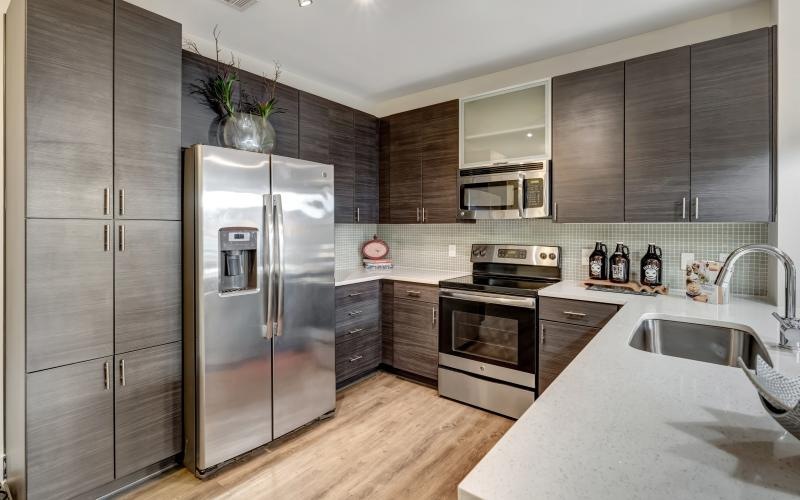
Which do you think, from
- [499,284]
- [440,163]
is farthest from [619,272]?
[440,163]

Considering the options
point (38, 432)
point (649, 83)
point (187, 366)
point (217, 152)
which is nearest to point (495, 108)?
point (649, 83)

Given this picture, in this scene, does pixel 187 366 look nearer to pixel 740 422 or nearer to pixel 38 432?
pixel 38 432

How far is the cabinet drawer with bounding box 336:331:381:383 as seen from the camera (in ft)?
9.95

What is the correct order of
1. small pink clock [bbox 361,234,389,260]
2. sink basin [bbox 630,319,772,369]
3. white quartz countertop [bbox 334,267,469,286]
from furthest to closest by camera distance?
small pink clock [bbox 361,234,389,260] → white quartz countertop [bbox 334,267,469,286] → sink basin [bbox 630,319,772,369]

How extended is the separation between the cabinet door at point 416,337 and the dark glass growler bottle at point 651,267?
1.48 meters

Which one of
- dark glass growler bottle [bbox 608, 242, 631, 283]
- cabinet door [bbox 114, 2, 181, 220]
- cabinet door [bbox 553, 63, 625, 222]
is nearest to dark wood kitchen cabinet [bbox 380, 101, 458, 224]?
cabinet door [bbox 553, 63, 625, 222]

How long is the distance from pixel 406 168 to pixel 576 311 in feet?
6.21

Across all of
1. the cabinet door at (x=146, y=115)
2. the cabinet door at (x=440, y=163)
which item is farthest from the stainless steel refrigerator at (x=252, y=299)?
the cabinet door at (x=440, y=163)

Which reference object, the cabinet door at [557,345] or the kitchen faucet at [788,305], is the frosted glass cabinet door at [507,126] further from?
the kitchen faucet at [788,305]

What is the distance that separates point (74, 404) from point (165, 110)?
1.50 meters

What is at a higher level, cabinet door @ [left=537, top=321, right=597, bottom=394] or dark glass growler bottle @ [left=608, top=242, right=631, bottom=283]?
dark glass growler bottle @ [left=608, top=242, right=631, bottom=283]

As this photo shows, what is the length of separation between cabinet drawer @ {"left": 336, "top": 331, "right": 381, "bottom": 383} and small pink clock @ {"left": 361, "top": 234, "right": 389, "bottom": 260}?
0.81 m

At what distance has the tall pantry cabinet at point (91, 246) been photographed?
1.67 meters

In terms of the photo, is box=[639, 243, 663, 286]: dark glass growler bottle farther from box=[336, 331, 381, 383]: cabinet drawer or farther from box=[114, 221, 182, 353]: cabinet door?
box=[114, 221, 182, 353]: cabinet door
